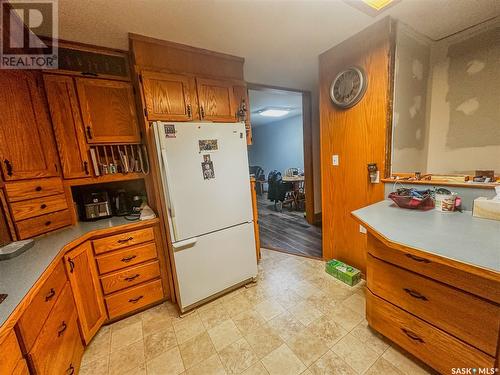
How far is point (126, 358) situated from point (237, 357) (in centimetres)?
78

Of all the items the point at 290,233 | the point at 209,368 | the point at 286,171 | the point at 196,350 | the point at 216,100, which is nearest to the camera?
the point at 209,368

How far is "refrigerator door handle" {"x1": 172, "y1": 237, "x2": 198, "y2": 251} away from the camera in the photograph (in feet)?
5.50

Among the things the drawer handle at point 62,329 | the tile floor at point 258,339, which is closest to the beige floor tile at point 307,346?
the tile floor at point 258,339

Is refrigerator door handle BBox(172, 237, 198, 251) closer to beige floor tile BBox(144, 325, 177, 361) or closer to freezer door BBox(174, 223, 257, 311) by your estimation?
freezer door BBox(174, 223, 257, 311)

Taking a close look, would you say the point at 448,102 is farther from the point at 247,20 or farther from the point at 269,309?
the point at 269,309

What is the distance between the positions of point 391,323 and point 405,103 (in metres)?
1.79

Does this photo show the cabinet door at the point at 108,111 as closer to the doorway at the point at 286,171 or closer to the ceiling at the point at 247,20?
the ceiling at the point at 247,20

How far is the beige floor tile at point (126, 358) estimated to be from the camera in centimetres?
137

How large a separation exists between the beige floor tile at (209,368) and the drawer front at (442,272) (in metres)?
1.25

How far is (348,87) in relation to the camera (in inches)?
78.3

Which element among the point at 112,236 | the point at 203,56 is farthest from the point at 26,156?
the point at 203,56

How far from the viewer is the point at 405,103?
73.6 inches

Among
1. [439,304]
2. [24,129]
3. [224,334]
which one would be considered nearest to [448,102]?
[439,304]

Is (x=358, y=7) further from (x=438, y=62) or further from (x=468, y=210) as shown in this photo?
(x=468, y=210)
